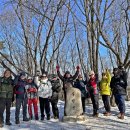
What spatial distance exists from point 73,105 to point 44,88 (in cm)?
124

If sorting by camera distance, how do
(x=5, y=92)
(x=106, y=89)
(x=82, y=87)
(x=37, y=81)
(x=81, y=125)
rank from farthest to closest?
(x=106, y=89), (x=82, y=87), (x=37, y=81), (x=81, y=125), (x=5, y=92)

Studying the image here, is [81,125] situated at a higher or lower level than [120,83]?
lower

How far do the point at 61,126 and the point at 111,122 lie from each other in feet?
6.15

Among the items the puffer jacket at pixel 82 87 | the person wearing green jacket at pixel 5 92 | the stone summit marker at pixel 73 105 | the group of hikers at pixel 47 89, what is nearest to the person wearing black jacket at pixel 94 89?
the group of hikers at pixel 47 89

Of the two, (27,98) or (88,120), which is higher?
(27,98)

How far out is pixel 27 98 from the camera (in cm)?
1062

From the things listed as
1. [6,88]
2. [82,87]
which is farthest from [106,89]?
[6,88]

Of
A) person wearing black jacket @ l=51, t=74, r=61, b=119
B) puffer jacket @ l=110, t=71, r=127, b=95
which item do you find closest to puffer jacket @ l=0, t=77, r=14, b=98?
person wearing black jacket @ l=51, t=74, r=61, b=119

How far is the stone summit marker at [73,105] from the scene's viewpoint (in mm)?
10562

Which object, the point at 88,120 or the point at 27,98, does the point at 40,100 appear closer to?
the point at 27,98

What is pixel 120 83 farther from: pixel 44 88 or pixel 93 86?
pixel 44 88

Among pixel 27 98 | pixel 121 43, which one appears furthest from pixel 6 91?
pixel 121 43

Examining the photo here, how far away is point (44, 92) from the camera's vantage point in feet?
35.1

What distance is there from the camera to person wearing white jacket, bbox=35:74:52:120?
35.2ft
